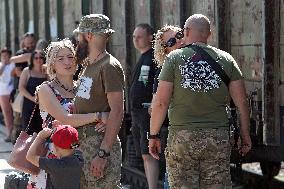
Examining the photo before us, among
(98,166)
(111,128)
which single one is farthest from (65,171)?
(111,128)

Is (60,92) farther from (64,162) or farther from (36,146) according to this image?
(64,162)

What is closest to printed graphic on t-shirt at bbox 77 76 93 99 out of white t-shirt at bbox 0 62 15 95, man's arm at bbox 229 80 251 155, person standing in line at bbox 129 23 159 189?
man's arm at bbox 229 80 251 155

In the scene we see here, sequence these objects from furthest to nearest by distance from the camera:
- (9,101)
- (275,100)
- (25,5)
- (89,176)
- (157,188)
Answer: (25,5), (9,101), (157,188), (275,100), (89,176)

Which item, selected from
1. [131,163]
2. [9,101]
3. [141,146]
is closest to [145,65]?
[141,146]

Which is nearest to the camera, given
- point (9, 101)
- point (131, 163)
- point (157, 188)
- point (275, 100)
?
point (275, 100)

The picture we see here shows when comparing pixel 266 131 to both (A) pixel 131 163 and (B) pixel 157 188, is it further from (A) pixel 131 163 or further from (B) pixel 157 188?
(A) pixel 131 163

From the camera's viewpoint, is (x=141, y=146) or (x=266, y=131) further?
(x=141, y=146)

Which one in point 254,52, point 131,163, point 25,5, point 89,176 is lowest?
point 131,163

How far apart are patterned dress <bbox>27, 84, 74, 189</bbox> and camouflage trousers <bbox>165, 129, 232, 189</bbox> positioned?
2.30 ft

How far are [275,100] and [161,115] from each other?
1269 mm

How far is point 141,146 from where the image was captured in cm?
682

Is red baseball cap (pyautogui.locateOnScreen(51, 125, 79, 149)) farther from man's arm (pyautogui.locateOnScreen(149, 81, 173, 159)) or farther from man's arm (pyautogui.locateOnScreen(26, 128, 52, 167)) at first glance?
man's arm (pyautogui.locateOnScreen(149, 81, 173, 159))

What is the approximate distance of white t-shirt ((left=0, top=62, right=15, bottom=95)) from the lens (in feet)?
39.1

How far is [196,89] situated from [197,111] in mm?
139
